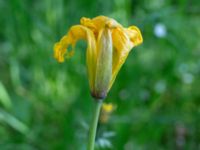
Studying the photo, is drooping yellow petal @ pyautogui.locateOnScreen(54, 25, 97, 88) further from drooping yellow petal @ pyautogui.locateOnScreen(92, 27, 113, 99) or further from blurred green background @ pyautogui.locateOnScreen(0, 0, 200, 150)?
blurred green background @ pyautogui.locateOnScreen(0, 0, 200, 150)

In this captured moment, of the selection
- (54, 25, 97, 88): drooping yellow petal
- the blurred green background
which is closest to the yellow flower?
(54, 25, 97, 88): drooping yellow petal

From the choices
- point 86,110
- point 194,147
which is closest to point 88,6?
point 86,110

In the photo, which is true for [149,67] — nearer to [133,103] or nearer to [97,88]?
[133,103]

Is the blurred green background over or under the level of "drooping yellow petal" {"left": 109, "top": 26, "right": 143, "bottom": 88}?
under

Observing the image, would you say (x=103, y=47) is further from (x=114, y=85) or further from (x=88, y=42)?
(x=114, y=85)

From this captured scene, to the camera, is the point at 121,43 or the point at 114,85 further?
the point at 114,85

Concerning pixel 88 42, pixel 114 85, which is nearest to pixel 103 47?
pixel 88 42
